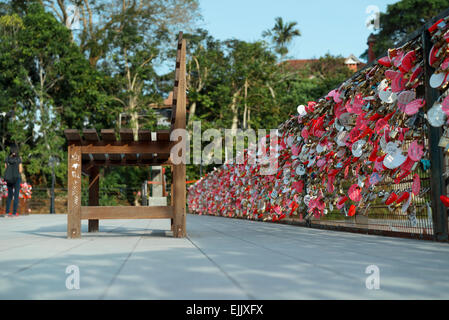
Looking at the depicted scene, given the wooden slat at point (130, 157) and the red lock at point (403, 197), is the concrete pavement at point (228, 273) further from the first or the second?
the wooden slat at point (130, 157)

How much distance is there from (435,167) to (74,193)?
293 centimetres

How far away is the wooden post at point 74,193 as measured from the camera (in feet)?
13.0

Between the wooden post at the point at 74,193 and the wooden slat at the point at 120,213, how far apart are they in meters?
0.06

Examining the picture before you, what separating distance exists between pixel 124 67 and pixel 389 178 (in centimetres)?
2375

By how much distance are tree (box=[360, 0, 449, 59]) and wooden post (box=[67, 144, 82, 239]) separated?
26266 mm

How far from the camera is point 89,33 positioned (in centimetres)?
2530

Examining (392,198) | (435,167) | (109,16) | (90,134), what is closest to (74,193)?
(90,134)

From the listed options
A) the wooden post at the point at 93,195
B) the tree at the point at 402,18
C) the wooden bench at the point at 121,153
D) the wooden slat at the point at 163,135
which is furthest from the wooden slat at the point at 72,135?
the tree at the point at 402,18

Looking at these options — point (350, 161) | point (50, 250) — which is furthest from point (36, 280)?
point (350, 161)

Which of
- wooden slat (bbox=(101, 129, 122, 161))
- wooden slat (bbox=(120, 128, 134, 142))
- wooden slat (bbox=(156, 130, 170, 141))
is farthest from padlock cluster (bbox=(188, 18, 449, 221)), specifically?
wooden slat (bbox=(101, 129, 122, 161))

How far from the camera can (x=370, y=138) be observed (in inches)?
141
